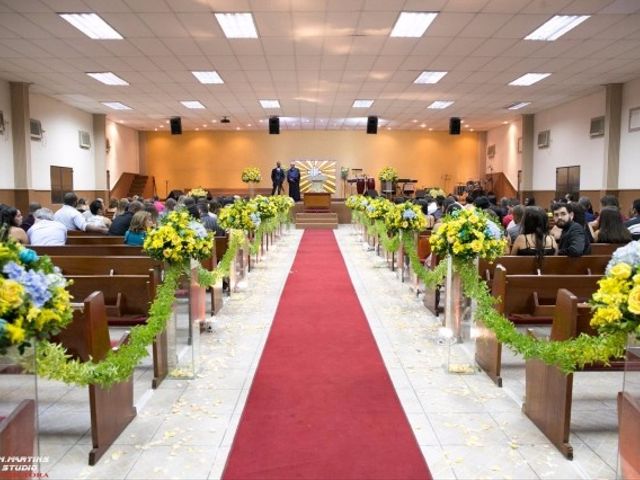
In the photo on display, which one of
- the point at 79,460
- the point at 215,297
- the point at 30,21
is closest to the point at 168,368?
the point at 79,460

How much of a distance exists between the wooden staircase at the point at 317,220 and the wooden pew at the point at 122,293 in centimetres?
1503

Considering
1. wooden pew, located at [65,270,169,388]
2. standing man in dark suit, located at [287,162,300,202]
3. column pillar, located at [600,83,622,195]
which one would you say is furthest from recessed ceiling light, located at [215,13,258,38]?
standing man in dark suit, located at [287,162,300,202]

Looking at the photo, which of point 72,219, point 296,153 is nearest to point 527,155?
point 296,153

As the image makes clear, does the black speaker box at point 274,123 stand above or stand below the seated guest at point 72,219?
above

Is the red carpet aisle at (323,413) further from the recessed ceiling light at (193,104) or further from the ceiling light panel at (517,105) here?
the ceiling light panel at (517,105)

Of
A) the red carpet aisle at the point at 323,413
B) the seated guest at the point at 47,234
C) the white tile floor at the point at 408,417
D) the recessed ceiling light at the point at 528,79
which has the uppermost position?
the recessed ceiling light at the point at 528,79

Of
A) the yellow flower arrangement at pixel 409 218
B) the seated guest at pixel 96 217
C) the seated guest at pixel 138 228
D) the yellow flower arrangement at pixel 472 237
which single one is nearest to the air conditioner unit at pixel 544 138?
the yellow flower arrangement at pixel 409 218

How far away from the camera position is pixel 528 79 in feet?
45.9

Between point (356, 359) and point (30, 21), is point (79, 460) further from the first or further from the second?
point (30, 21)

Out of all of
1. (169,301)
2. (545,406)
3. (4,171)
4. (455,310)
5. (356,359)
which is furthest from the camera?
(4,171)

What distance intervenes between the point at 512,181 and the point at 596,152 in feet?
22.9

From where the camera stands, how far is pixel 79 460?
3080 mm

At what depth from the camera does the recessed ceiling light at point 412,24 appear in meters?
8.82

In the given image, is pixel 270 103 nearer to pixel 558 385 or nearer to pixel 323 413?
pixel 323 413
